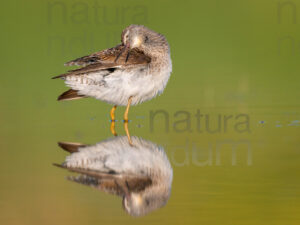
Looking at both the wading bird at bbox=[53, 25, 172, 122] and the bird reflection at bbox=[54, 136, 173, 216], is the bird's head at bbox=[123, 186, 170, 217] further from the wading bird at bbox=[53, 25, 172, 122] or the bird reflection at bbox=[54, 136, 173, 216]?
the wading bird at bbox=[53, 25, 172, 122]

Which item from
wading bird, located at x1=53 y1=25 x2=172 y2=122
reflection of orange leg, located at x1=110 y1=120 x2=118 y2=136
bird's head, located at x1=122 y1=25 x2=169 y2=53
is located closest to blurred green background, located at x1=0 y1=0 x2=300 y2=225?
reflection of orange leg, located at x1=110 y1=120 x2=118 y2=136

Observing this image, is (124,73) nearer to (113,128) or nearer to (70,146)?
(113,128)

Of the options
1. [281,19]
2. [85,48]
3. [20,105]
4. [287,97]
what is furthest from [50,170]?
[281,19]

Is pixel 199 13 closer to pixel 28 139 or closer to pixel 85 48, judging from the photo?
pixel 85 48

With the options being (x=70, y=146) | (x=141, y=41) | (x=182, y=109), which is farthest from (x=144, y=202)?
(x=182, y=109)

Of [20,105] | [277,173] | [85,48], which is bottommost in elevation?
[277,173]
